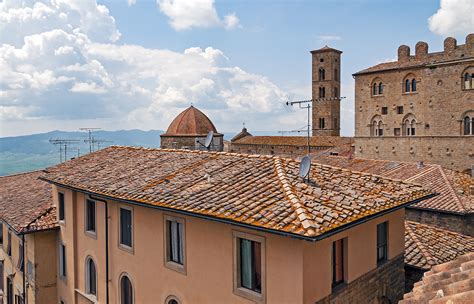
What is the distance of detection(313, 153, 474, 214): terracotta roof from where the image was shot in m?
17.7

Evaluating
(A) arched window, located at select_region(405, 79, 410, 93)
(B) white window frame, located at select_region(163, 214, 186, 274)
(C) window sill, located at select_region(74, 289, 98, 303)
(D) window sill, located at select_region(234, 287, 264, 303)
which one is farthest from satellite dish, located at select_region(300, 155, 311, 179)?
(A) arched window, located at select_region(405, 79, 410, 93)

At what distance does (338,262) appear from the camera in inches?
365

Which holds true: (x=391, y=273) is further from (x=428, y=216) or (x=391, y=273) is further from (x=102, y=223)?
(x=102, y=223)

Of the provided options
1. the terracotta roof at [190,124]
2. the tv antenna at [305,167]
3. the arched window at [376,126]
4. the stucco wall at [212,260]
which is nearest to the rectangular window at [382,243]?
the stucco wall at [212,260]

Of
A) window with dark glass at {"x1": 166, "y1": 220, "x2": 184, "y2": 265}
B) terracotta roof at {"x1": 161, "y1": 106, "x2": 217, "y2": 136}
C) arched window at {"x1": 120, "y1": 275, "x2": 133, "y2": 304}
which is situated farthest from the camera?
terracotta roof at {"x1": 161, "y1": 106, "x2": 217, "y2": 136}

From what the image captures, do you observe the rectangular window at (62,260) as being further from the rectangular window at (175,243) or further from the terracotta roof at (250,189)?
the rectangular window at (175,243)

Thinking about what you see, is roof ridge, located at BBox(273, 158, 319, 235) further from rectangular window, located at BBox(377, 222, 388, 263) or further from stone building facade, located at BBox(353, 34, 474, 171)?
stone building facade, located at BBox(353, 34, 474, 171)

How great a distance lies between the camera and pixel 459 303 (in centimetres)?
439

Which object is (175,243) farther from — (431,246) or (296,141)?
(296,141)

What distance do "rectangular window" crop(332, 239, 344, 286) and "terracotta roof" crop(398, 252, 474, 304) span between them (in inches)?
87.2

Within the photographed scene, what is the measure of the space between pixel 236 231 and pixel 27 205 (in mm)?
15267

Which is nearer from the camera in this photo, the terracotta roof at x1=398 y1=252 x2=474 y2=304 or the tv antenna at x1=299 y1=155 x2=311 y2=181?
the terracotta roof at x1=398 y1=252 x2=474 y2=304

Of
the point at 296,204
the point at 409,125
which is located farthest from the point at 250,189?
the point at 409,125

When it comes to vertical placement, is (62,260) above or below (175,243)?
below
